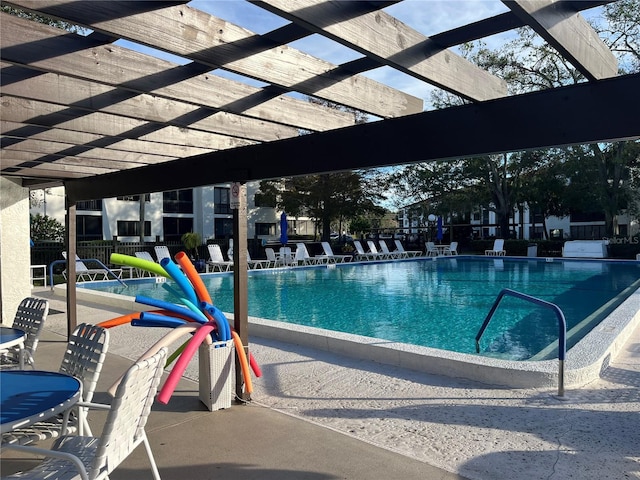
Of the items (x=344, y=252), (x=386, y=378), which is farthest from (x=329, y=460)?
(x=344, y=252)

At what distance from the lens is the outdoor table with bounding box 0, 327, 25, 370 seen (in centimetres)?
392

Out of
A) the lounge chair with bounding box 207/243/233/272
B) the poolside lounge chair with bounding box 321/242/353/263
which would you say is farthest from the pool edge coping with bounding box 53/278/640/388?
the poolside lounge chair with bounding box 321/242/353/263

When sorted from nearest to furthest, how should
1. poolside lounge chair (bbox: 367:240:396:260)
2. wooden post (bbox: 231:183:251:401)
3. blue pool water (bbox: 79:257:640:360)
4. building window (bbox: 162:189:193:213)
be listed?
wooden post (bbox: 231:183:251:401) → blue pool water (bbox: 79:257:640:360) → poolside lounge chair (bbox: 367:240:396:260) → building window (bbox: 162:189:193:213)

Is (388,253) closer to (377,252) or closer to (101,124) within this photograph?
(377,252)

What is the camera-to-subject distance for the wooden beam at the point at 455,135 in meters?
3.02

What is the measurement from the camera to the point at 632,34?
76.7 feet

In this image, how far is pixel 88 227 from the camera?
32.5 metres

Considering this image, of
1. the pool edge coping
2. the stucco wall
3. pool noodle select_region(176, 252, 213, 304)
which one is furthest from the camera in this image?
the stucco wall

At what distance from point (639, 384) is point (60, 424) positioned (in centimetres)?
540

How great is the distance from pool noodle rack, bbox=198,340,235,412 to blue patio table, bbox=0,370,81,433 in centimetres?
150

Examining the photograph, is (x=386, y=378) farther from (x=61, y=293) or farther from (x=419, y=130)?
(x=61, y=293)

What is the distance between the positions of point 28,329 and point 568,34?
16.8 ft

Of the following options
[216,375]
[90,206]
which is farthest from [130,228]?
[216,375]

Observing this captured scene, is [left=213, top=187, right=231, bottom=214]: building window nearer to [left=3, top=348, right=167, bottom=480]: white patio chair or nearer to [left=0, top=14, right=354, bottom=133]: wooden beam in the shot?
[left=0, top=14, right=354, bottom=133]: wooden beam
